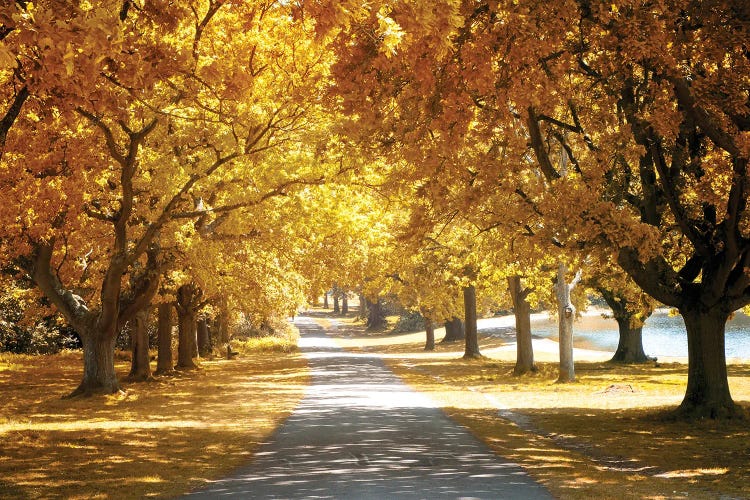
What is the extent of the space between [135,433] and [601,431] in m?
8.75

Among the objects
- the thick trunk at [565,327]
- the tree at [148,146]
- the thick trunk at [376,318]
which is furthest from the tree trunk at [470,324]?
the thick trunk at [376,318]

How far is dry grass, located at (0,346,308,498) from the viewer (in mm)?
10898

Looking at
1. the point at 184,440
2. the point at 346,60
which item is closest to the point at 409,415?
the point at 184,440

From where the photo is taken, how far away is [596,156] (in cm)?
1496

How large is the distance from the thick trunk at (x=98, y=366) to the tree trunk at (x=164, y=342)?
30.1 feet

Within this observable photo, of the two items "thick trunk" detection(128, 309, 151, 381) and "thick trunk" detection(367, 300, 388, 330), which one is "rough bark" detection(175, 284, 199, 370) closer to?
"thick trunk" detection(128, 309, 151, 381)

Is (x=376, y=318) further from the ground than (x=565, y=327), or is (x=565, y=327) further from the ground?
(x=565, y=327)

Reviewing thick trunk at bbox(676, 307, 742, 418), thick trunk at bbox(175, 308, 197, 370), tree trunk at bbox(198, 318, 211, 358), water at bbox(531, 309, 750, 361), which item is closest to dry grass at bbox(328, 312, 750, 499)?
thick trunk at bbox(676, 307, 742, 418)

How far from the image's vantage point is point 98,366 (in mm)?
24297

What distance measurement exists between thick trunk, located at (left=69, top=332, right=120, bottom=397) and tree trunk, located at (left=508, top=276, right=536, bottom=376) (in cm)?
1494

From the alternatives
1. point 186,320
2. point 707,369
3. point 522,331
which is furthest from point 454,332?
point 707,369

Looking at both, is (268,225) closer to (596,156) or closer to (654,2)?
(596,156)

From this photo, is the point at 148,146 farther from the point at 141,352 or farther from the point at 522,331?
the point at 522,331

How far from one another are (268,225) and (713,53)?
15616mm
